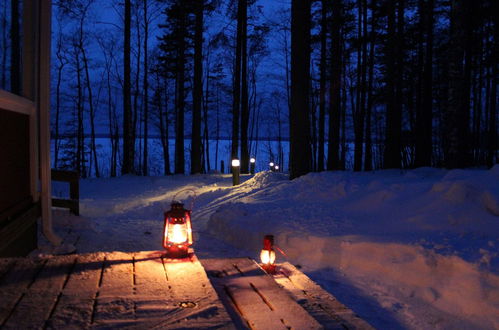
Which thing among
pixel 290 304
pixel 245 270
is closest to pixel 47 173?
pixel 245 270

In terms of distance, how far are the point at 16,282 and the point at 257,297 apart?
1.96m

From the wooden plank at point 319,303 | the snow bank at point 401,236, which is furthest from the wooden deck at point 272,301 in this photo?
the snow bank at point 401,236

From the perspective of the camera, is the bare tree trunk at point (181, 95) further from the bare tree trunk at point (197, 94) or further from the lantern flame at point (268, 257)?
the lantern flame at point (268, 257)

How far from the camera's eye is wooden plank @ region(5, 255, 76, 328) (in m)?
2.58

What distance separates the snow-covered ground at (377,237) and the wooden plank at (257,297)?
4.02 ft

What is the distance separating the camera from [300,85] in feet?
36.4

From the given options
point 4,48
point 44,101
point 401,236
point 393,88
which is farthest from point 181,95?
point 401,236

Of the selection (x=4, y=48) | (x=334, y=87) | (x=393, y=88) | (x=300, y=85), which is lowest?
(x=4, y=48)

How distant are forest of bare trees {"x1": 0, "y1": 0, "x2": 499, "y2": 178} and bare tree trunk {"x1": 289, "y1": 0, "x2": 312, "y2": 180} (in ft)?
0.10

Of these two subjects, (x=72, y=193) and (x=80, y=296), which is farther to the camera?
(x=72, y=193)

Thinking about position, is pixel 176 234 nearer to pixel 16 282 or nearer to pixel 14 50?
pixel 16 282

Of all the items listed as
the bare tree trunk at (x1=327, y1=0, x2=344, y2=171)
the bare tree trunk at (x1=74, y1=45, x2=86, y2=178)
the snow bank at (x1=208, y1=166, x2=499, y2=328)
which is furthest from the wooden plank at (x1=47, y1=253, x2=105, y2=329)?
the bare tree trunk at (x1=74, y1=45, x2=86, y2=178)

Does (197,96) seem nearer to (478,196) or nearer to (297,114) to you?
(297,114)

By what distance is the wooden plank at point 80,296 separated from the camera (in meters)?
2.61
